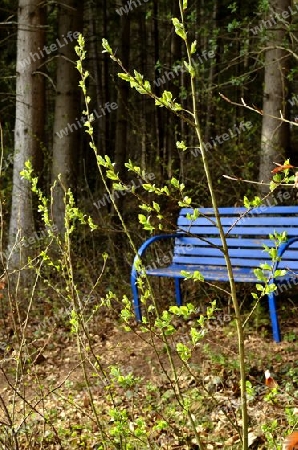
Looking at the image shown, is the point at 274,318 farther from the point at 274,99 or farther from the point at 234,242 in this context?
the point at 274,99

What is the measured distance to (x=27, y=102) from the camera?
7547 millimetres

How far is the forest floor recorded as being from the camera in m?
3.19

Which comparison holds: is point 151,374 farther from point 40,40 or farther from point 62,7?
point 62,7

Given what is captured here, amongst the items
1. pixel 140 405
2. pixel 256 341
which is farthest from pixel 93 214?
pixel 140 405

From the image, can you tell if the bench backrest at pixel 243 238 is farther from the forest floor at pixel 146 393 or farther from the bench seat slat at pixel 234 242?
the forest floor at pixel 146 393

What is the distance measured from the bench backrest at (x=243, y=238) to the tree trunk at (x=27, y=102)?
2.28 m

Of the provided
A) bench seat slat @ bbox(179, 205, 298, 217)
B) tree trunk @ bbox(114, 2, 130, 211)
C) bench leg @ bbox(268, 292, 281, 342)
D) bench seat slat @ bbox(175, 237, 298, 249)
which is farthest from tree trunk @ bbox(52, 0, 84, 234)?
bench leg @ bbox(268, 292, 281, 342)

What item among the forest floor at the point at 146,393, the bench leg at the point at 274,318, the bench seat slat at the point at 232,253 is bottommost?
the forest floor at the point at 146,393

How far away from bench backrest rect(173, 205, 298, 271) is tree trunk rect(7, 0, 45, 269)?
2.28 m

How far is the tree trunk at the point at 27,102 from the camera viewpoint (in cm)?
746

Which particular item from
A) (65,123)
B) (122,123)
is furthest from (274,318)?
(122,123)

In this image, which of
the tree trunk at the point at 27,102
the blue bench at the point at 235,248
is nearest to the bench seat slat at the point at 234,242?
the blue bench at the point at 235,248

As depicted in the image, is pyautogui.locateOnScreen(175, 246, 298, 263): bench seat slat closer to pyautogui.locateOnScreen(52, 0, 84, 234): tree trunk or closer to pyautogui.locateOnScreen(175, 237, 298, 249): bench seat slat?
pyautogui.locateOnScreen(175, 237, 298, 249): bench seat slat

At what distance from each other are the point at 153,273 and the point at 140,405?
5.46ft
